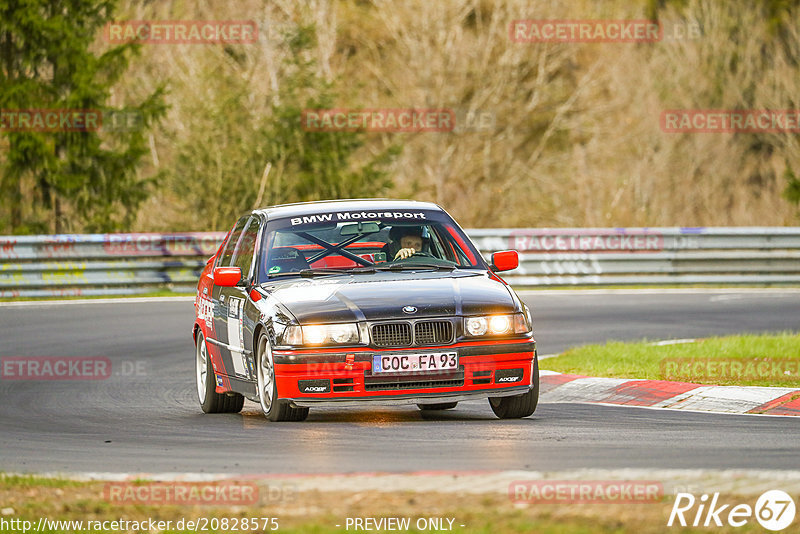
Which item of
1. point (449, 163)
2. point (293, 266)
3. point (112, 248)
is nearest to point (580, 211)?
point (449, 163)

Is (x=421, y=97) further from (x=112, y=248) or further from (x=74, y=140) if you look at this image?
(x=112, y=248)

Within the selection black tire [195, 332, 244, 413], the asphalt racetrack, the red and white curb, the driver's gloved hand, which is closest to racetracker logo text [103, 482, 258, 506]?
the asphalt racetrack

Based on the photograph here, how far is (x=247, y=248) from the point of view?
11.2 meters

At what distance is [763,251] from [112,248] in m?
11.6

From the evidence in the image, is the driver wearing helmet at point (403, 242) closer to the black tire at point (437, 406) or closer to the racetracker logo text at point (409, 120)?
the black tire at point (437, 406)

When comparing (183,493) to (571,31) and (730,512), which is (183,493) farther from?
(571,31)

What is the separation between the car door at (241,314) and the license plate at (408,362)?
116cm

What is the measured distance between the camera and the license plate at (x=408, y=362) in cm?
928

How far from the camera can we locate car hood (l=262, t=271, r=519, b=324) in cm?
936

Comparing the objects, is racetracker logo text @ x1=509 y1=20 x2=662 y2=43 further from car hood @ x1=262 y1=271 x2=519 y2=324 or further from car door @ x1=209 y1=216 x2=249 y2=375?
car hood @ x1=262 y1=271 x2=519 y2=324

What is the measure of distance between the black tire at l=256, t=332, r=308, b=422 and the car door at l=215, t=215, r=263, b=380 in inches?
7.7

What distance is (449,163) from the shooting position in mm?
41844

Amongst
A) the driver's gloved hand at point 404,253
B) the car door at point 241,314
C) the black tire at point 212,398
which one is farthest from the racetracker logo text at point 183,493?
the black tire at point 212,398

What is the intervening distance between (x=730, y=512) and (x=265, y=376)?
4534 mm
